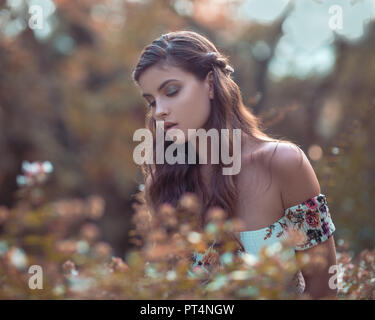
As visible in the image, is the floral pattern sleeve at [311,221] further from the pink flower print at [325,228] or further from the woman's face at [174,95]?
the woman's face at [174,95]

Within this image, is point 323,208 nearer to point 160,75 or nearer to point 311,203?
point 311,203

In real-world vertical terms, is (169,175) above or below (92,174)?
below

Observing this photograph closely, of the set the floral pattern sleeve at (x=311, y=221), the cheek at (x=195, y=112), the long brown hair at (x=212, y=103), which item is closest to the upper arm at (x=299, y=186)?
the floral pattern sleeve at (x=311, y=221)

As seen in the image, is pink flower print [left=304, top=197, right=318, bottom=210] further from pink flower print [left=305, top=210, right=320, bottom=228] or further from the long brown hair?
the long brown hair

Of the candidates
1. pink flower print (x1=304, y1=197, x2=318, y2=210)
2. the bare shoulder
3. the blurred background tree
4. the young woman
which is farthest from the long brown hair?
the blurred background tree

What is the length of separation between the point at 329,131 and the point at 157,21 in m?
6.25

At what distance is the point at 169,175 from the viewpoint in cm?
254

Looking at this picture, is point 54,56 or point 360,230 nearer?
point 360,230

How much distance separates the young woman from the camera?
6.57ft

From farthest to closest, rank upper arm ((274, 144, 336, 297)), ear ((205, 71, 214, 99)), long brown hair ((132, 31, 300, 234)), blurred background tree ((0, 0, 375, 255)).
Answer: blurred background tree ((0, 0, 375, 255)), ear ((205, 71, 214, 99)), long brown hair ((132, 31, 300, 234)), upper arm ((274, 144, 336, 297))

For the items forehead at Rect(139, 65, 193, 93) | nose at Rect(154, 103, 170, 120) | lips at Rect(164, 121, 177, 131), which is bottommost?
lips at Rect(164, 121, 177, 131)
